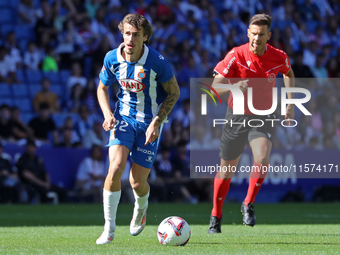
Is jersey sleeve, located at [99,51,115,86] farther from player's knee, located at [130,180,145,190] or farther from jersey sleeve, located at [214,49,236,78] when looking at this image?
jersey sleeve, located at [214,49,236,78]

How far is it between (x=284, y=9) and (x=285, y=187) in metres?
8.54

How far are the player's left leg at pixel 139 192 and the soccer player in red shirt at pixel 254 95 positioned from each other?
1.05 m

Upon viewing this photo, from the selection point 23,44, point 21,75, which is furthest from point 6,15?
point 21,75

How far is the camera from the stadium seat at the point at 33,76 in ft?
47.0

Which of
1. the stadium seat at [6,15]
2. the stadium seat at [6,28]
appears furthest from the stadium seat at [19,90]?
the stadium seat at [6,15]

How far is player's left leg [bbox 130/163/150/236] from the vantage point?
19.8 feet

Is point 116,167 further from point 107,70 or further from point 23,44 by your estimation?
point 23,44

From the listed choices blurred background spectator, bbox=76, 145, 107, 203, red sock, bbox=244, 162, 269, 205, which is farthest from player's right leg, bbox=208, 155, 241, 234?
blurred background spectator, bbox=76, 145, 107, 203

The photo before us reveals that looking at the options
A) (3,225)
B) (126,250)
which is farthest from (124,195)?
(126,250)

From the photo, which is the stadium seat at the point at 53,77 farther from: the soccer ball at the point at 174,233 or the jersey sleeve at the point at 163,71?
the soccer ball at the point at 174,233

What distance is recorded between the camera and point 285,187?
13.6m

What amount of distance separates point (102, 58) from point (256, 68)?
8.62 metres

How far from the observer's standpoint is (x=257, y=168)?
268 inches

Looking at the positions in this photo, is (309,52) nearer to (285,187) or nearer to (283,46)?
(283,46)
